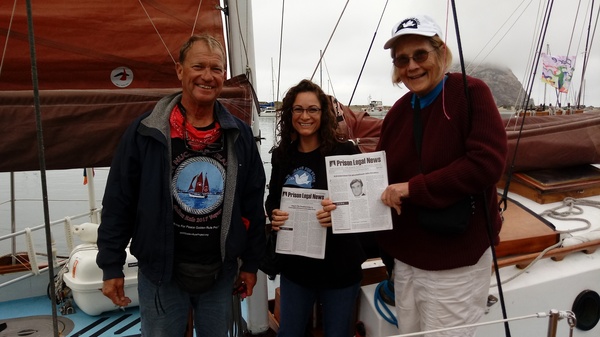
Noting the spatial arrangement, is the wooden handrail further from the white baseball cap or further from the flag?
the flag

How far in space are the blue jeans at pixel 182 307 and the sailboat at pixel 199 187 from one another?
0.30 metres

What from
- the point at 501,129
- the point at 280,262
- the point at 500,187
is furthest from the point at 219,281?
the point at 500,187

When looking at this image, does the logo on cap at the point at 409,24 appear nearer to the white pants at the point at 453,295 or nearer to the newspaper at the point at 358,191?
the newspaper at the point at 358,191

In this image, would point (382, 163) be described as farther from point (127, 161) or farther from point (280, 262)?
point (127, 161)

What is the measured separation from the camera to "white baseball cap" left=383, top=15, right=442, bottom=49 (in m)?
1.40

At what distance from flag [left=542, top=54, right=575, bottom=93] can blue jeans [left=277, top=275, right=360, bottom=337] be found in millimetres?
15110

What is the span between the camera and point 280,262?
1.85m

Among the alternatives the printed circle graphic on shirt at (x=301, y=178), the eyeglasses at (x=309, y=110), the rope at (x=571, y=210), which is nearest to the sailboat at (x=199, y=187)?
the printed circle graphic on shirt at (x=301, y=178)

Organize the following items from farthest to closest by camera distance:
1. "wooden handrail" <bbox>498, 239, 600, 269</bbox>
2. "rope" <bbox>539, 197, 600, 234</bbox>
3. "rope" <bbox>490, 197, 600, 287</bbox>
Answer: "rope" <bbox>539, 197, 600, 234</bbox> < "rope" <bbox>490, 197, 600, 287</bbox> < "wooden handrail" <bbox>498, 239, 600, 269</bbox>

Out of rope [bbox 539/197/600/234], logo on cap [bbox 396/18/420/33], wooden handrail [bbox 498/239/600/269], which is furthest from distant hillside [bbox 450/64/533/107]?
logo on cap [bbox 396/18/420/33]

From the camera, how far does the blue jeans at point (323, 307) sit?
178 cm

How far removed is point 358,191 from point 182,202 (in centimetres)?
71

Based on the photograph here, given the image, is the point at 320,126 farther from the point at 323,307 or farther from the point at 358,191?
the point at 323,307

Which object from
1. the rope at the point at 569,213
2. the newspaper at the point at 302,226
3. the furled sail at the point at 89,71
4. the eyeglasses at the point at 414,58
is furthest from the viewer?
the rope at the point at 569,213
